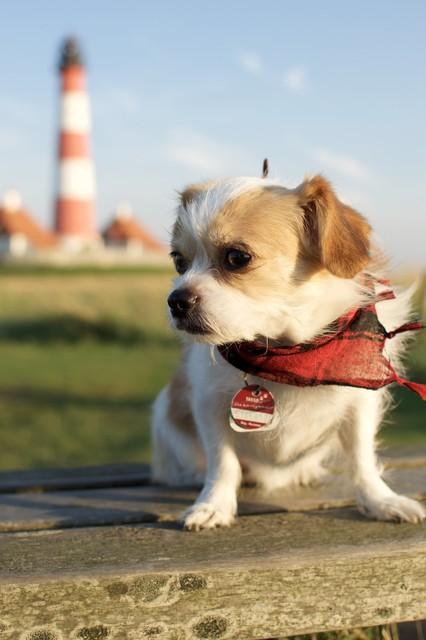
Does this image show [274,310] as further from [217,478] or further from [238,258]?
[217,478]

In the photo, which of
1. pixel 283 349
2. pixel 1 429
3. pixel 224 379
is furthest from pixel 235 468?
pixel 1 429

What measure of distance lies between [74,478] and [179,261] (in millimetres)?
1113

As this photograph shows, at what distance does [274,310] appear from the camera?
214 centimetres

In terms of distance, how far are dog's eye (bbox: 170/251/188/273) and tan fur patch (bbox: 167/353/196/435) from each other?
54 centimetres

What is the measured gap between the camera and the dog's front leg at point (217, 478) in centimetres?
218

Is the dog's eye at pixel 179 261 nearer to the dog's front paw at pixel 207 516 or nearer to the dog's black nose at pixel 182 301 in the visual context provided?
the dog's black nose at pixel 182 301

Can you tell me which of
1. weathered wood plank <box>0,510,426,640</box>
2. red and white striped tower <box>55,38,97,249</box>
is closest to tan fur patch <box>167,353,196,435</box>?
weathered wood plank <box>0,510,426,640</box>

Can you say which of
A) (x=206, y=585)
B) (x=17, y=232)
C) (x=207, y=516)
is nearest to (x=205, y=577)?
(x=206, y=585)

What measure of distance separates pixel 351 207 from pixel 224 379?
62 centimetres

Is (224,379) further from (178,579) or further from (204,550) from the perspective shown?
(178,579)

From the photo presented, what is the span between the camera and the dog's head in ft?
6.77

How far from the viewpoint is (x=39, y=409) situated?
8203 millimetres

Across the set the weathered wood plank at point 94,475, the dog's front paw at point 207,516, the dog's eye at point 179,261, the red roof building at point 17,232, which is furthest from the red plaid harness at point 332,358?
the red roof building at point 17,232

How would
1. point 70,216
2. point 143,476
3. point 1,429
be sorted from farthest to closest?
1. point 70,216
2. point 1,429
3. point 143,476
